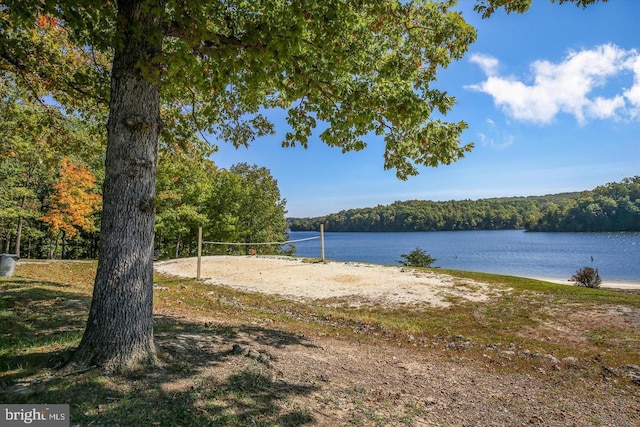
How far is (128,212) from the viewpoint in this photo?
3.39 m

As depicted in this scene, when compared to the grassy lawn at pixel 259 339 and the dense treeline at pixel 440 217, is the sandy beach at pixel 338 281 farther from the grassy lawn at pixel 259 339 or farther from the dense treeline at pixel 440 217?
the dense treeline at pixel 440 217

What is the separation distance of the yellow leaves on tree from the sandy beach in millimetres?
12885

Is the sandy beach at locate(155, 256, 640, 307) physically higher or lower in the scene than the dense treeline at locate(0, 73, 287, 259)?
lower

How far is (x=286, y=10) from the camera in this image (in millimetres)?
3789

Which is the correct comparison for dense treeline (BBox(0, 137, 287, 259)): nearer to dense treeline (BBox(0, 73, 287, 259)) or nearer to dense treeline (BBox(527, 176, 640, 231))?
dense treeline (BBox(0, 73, 287, 259))

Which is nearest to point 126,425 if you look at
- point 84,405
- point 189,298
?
point 84,405

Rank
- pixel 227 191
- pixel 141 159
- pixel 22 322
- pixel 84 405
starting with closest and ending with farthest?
1. pixel 84 405
2. pixel 141 159
3. pixel 22 322
4. pixel 227 191

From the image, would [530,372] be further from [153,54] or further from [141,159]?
[153,54]

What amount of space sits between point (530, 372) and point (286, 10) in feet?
19.0

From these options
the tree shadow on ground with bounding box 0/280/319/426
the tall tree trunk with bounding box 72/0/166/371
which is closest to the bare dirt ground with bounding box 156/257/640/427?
the tree shadow on ground with bounding box 0/280/319/426

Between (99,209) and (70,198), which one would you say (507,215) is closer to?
Answer: (99,209)

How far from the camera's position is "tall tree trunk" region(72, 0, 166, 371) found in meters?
3.31

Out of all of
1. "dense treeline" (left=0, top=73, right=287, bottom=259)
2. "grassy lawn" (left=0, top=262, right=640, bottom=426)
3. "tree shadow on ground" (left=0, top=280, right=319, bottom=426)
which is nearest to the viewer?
"tree shadow on ground" (left=0, top=280, right=319, bottom=426)

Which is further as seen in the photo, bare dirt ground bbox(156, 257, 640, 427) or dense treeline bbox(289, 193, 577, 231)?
dense treeline bbox(289, 193, 577, 231)
